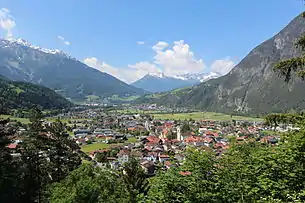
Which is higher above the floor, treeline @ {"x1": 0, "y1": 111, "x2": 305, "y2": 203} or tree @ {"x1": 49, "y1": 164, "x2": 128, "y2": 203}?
treeline @ {"x1": 0, "y1": 111, "x2": 305, "y2": 203}

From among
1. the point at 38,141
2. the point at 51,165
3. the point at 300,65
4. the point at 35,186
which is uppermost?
the point at 300,65

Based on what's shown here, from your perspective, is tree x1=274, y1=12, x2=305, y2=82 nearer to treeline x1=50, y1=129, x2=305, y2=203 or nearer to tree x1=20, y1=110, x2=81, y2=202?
treeline x1=50, y1=129, x2=305, y2=203

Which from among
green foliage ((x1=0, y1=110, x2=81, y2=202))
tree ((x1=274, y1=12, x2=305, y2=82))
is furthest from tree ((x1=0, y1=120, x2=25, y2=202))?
tree ((x1=274, y1=12, x2=305, y2=82))

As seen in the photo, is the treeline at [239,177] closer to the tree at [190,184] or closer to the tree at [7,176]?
the tree at [190,184]

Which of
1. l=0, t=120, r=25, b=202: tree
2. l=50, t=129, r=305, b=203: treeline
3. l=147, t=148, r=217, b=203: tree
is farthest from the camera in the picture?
l=0, t=120, r=25, b=202: tree

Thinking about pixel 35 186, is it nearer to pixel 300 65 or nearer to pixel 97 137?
pixel 300 65

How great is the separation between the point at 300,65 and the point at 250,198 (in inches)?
196

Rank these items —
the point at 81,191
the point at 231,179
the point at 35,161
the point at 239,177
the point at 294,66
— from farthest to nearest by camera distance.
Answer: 1. the point at 35,161
2. the point at 81,191
3. the point at 294,66
4. the point at 231,179
5. the point at 239,177

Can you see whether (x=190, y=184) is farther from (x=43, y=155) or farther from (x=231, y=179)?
(x=43, y=155)

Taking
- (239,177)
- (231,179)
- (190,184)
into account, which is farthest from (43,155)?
(239,177)

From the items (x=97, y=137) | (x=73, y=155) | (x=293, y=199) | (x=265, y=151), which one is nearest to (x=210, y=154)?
(x=265, y=151)

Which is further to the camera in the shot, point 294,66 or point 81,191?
point 81,191

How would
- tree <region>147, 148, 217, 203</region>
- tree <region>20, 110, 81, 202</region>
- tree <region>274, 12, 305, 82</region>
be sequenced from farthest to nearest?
tree <region>20, 110, 81, 202</region>
tree <region>274, 12, 305, 82</region>
tree <region>147, 148, 217, 203</region>

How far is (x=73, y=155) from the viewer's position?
84.0ft
